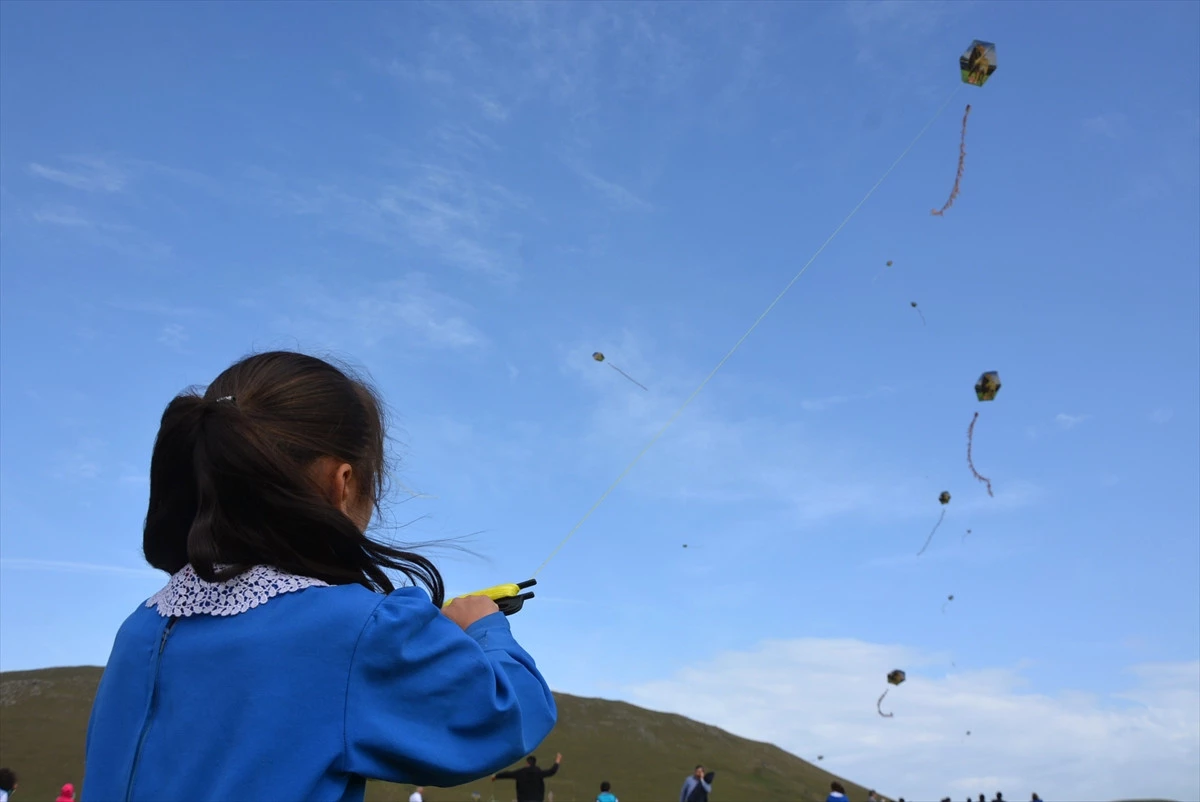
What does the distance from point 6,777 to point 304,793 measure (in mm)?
12572

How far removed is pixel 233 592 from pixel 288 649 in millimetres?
A: 196

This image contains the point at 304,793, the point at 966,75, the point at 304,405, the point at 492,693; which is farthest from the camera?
the point at 966,75

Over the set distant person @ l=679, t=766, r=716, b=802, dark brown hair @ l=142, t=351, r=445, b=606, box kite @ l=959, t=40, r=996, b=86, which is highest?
box kite @ l=959, t=40, r=996, b=86

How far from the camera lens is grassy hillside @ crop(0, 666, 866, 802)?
65500 mm

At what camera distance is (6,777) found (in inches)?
467

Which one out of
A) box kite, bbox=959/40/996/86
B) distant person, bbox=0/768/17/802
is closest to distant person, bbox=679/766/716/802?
distant person, bbox=0/768/17/802

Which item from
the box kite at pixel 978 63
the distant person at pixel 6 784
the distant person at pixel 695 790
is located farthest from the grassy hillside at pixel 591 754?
the box kite at pixel 978 63

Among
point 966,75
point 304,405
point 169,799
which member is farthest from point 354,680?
point 966,75

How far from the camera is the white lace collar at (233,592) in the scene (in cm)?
197

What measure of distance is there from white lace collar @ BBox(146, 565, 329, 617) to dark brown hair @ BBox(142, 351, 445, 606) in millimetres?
27

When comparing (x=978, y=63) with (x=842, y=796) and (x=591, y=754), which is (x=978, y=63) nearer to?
(x=842, y=796)

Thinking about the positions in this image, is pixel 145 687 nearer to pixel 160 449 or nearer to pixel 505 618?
pixel 160 449

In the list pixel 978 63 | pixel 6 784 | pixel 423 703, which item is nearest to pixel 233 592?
pixel 423 703

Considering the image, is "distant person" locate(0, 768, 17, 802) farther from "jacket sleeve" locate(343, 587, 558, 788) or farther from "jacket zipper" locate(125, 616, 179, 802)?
"jacket sleeve" locate(343, 587, 558, 788)
